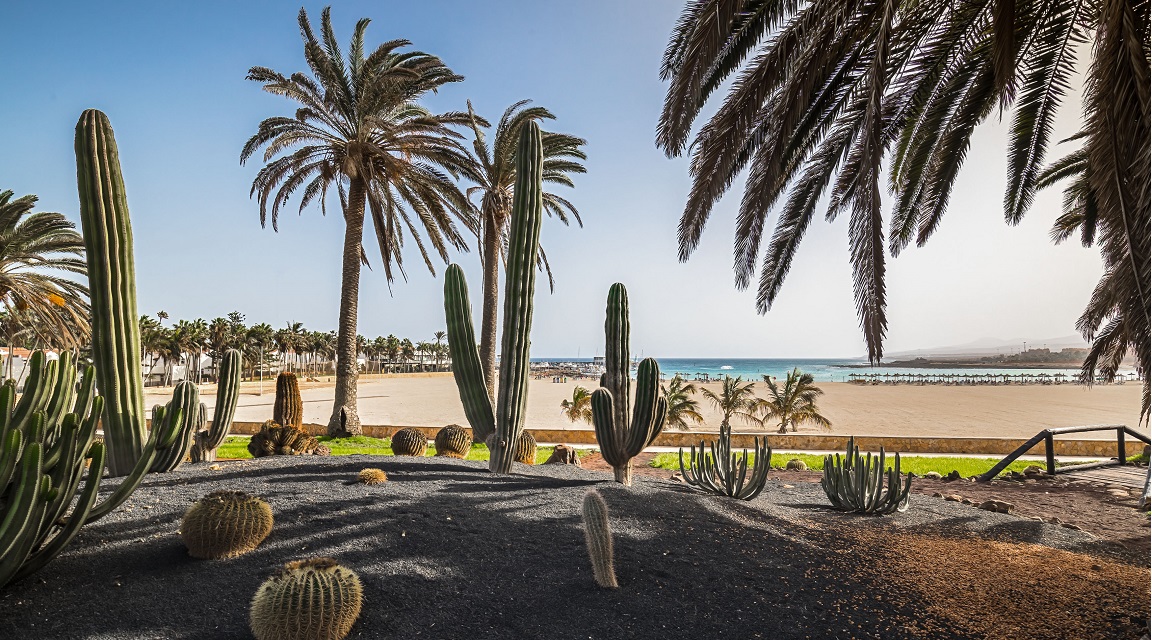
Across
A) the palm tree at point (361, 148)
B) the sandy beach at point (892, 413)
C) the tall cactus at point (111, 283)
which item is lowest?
the sandy beach at point (892, 413)

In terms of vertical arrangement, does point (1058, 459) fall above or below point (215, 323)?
below

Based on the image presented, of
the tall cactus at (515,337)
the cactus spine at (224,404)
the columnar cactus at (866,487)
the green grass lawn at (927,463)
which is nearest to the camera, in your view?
the columnar cactus at (866,487)

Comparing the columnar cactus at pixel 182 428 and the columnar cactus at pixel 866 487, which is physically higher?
the columnar cactus at pixel 182 428

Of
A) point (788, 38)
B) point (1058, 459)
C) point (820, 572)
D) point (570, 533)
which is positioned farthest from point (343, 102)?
point (1058, 459)

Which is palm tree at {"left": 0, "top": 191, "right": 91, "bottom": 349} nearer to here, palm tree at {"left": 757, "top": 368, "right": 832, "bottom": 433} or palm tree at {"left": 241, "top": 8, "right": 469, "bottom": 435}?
palm tree at {"left": 241, "top": 8, "right": 469, "bottom": 435}

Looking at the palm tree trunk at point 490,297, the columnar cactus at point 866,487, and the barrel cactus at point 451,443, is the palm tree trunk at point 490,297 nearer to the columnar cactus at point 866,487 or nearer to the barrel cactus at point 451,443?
the barrel cactus at point 451,443

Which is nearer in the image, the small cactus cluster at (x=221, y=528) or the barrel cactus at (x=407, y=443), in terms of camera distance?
the small cactus cluster at (x=221, y=528)

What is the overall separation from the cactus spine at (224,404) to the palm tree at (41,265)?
32.5 ft

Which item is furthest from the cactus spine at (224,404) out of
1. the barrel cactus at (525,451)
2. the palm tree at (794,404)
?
the palm tree at (794,404)

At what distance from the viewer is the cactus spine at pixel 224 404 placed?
6961mm

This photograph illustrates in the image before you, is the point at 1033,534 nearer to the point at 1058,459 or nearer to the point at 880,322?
the point at 880,322

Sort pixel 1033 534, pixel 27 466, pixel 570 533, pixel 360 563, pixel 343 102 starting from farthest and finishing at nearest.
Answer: pixel 343 102
pixel 1033 534
pixel 570 533
pixel 360 563
pixel 27 466

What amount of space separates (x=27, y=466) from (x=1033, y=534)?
781cm

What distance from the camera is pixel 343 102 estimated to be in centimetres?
1431
